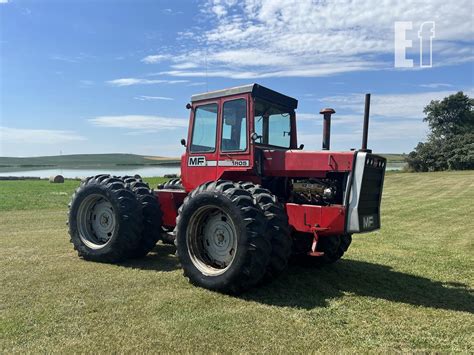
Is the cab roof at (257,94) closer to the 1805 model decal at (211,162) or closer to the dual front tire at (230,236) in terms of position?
the 1805 model decal at (211,162)

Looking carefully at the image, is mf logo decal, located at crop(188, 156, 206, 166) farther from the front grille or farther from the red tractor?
the front grille

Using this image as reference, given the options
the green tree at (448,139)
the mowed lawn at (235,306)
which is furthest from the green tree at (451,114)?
the mowed lawn at (235,306)

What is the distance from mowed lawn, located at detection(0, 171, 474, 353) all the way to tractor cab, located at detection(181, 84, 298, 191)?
5.60 feet

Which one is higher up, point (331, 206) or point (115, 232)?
point (331, 206)

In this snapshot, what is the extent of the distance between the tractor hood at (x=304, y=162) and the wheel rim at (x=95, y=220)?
10.1 feet

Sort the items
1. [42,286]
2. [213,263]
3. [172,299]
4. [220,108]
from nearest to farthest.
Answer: [172,299]
[42,286]
[213,263]
[220,108]

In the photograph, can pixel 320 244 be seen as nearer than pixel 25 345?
No

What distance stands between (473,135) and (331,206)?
4919 centimetres

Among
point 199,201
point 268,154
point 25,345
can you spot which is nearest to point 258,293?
point 199,201

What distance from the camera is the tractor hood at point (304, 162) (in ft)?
19.8

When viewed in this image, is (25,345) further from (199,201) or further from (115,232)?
(115,232)

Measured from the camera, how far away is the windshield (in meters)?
6.84

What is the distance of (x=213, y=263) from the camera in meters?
6.29

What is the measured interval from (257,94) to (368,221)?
8.03 ft
